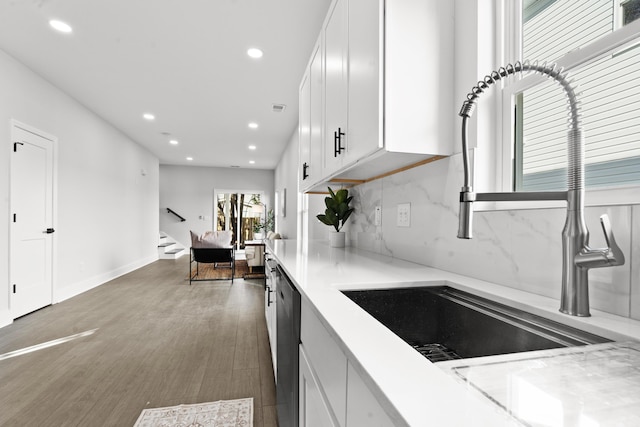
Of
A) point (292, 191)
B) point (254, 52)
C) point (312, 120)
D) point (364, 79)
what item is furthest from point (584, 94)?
point (292, 191)

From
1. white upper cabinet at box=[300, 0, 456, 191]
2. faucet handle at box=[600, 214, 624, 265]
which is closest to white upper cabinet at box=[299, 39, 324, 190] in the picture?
white upper cabinet at box=[300, 0, 456, 191]

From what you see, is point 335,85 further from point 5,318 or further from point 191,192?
point 191,192

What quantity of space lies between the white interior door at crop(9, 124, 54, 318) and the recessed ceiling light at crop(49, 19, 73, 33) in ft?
3.91

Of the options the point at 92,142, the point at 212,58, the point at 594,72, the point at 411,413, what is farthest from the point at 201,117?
the point at 411,413

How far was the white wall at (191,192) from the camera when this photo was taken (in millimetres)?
9281

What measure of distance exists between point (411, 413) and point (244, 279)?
5.49 metres

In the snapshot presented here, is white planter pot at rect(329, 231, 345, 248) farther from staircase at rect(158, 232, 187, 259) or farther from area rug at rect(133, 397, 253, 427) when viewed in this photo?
staircase at rect(158, 232, 187, 259)

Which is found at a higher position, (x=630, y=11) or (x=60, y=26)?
(x=60, y=26)

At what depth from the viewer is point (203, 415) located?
1.69 m

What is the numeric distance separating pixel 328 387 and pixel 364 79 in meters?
1.11

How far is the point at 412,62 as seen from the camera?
3.85 feet

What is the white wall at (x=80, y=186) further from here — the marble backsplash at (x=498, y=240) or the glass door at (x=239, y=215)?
the marble backsplash at (x=498, y=240)

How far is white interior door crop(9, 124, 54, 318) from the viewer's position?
3.18m

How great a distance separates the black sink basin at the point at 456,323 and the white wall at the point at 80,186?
381 centimetres
